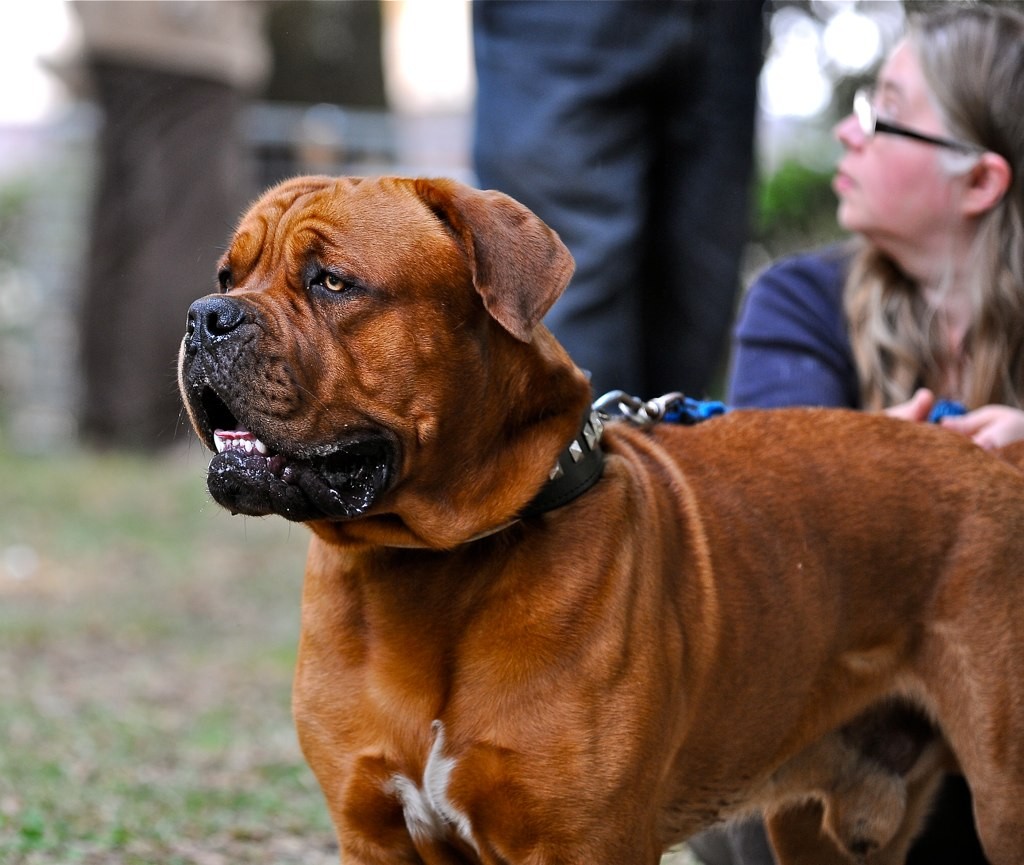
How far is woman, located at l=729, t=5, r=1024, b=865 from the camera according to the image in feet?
13.3

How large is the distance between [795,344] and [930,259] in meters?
0.44

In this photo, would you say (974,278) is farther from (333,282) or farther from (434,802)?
(434,802)

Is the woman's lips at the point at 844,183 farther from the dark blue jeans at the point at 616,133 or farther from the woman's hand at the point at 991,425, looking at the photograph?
the woman's hand at the point at 991,425

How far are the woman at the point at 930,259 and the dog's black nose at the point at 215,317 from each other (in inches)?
75.9

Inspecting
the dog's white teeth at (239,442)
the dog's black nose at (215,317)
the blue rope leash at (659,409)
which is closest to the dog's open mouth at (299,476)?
the dog's white teeth at (239,442)

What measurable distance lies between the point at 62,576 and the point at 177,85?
546 cm

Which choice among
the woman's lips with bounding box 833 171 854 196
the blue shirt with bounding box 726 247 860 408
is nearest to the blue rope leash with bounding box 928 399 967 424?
the blue shirt with bounding box 726 247 860 408

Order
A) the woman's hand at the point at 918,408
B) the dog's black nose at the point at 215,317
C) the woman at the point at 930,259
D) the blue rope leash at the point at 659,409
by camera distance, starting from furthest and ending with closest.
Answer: the woman at the point at 930,259 → the woman's hand at the point at 918,408 → the blue rope leash at the point at 659,409 → the dog's black nose at the point at 215,317

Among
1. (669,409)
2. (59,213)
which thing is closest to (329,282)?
(669,409)

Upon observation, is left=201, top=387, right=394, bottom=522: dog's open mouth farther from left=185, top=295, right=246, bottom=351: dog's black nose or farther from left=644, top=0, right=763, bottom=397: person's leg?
left=644, top=0, right=763, bottom=397: person's leg

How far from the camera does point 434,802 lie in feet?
9.32

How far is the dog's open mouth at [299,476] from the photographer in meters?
2.75

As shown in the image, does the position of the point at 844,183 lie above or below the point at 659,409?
above

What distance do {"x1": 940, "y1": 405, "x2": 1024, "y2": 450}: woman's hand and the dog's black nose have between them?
182 centimetres
